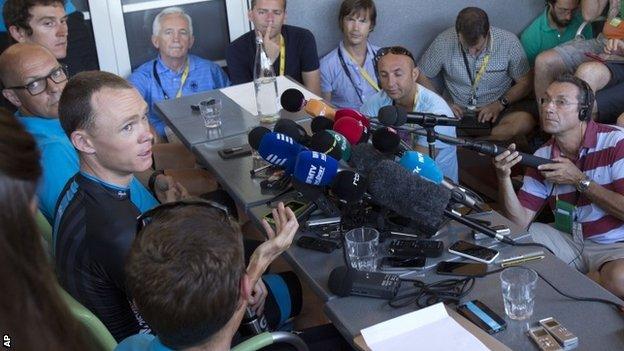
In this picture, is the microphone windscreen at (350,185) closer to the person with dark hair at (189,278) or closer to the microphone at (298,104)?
the person with dark hair at (189,278)

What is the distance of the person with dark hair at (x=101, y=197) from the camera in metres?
1.96

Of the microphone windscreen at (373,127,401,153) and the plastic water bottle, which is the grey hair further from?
the microphone windscreen at (373,127,401,153)

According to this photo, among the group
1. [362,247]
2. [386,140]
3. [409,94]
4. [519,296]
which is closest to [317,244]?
[362,247]

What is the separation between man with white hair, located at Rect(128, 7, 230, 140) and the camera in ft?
13.8

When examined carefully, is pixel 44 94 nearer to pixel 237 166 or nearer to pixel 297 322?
pixel 237 166

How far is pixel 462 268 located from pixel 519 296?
0.71 feet

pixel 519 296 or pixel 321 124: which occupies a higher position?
pixel 321 124

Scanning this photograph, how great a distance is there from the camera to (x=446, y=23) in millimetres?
5145

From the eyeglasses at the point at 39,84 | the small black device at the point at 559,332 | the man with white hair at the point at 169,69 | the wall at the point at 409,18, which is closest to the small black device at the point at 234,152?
the eyeglasses at the point at 39,84

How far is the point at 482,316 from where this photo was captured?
1.65 metres

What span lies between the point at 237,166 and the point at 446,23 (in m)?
3.00

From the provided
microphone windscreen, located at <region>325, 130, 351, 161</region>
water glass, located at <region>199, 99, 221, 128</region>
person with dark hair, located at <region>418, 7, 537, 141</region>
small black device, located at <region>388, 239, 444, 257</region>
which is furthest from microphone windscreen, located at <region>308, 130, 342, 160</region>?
person with dark hair, located at <region>418, 7, 537, 141</region>

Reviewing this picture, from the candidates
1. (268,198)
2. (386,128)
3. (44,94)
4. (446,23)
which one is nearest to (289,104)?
(268,198)

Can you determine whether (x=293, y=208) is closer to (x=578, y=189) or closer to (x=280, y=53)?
(x=578, y=189)
